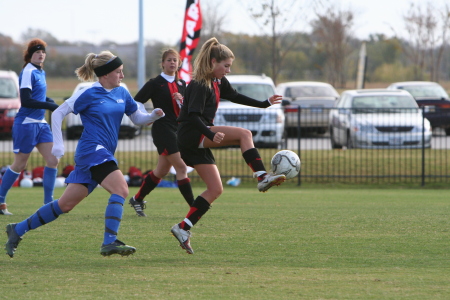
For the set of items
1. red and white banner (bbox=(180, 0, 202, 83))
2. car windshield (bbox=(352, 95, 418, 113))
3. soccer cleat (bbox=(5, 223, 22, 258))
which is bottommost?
soccer cleat (bbox=(5, 223, 22, 258))

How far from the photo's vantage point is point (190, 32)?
15.8m

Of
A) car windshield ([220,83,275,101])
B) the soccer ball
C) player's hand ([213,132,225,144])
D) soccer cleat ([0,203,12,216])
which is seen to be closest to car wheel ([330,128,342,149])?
car windshield ([220,83,275,101])

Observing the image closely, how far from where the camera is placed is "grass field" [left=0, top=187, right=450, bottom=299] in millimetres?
4676

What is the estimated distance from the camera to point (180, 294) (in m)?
4.56

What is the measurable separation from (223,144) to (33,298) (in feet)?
7.38

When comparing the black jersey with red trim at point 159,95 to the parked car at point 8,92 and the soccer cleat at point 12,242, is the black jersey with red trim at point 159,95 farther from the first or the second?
the parked car at point 8,92

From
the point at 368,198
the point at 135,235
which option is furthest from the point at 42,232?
the point at 368,198

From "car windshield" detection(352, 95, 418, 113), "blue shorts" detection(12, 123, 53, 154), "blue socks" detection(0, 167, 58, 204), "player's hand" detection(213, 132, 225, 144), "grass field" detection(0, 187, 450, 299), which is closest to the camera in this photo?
"grass field" detection(0, 187, 450, 299)

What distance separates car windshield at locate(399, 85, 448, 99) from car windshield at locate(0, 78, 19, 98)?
13079 millimetres

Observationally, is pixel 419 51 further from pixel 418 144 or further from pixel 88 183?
pixel 88 183

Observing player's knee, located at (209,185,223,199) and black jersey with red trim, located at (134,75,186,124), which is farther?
black jersey with red trim, located at (134,75,186,124)

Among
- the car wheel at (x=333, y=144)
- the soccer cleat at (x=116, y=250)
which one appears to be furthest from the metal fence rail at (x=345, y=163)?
the soccer cleat at (x=116, y=250)

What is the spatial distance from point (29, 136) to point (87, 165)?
336 cm

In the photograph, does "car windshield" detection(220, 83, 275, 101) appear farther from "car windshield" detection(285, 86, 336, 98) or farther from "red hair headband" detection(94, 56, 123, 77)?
"red hair headband" detection(94, 56, 123, 77)
